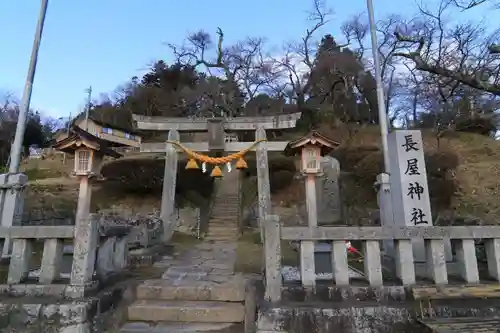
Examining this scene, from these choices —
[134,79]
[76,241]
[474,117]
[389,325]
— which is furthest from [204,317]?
Answer: [134,79]

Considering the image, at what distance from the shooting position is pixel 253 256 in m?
9.05

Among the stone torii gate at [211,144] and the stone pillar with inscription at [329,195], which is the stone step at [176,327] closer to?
the stone torii gate at [211,144]

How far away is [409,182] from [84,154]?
27.8 feet

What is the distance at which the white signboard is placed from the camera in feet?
22.2

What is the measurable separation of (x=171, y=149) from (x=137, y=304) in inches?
390

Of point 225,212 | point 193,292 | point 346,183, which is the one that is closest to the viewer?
point 193,292

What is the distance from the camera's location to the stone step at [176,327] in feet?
14.3

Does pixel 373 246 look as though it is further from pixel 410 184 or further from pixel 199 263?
pixel 199 263

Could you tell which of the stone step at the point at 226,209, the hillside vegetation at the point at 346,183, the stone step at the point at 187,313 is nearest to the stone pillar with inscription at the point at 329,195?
the hillside vegetation at the point at 346,183

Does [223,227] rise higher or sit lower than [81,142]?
lower

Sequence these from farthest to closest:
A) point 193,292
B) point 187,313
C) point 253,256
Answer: point 253,256 → point 193,292 → point 187,313

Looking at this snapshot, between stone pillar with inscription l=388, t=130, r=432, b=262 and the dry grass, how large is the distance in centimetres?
275

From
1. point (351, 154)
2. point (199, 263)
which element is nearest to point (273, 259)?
point (199, 263)

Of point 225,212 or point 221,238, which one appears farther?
point 225,212
